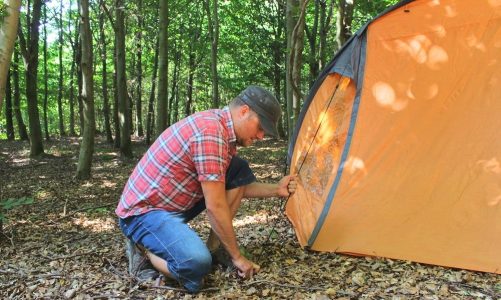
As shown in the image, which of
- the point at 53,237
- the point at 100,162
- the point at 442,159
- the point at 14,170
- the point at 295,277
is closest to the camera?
the point at 295,277

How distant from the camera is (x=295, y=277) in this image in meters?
3.35

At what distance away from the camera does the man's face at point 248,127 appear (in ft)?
10.2

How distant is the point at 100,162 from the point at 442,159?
983 centimetres

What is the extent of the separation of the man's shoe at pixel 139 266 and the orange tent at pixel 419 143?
1498mm

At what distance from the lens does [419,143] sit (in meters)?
3.71

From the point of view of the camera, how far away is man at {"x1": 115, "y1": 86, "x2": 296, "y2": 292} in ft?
9.82

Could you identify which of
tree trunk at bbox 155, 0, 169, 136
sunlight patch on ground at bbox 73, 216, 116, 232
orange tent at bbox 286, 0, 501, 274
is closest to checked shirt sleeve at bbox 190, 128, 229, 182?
orange tent at bbox 286, 0, 501, 274

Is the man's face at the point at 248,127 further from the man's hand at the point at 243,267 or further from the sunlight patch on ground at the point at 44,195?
the sunlight patch on ground at the point at 44,195

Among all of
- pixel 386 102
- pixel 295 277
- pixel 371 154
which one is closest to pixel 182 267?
pixel 295 277

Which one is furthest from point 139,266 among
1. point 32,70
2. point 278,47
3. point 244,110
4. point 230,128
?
point 278,47

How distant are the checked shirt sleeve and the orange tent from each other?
1.39 meters

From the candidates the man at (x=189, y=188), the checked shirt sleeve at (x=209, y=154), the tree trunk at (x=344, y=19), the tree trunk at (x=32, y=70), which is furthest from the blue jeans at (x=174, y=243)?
the tree trunk at (x=32, y=70)

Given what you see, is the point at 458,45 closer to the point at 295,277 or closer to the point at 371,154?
the point at 371,154

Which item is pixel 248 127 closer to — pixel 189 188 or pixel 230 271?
pixel 189 188
